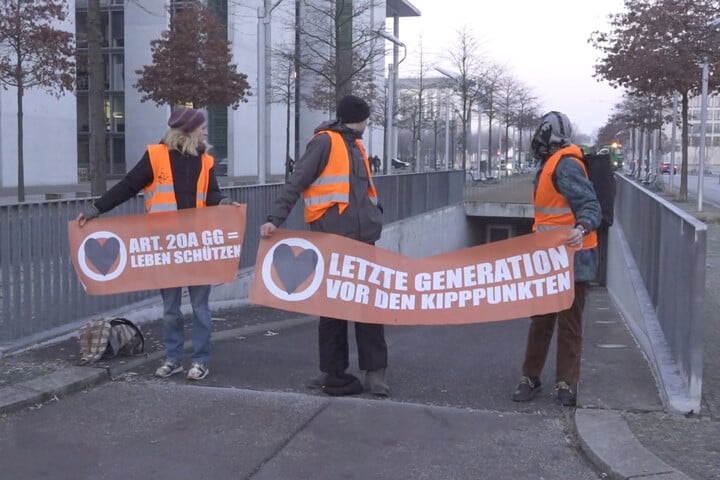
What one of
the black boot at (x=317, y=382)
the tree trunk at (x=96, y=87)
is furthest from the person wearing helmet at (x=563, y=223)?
the tree trunk at (x=96, y=87)

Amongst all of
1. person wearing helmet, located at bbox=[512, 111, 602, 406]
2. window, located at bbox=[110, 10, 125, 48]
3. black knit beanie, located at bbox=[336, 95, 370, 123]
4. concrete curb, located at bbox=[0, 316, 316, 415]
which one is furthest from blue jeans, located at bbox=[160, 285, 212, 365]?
window, located at bbox=[110, 10, 125, 48]

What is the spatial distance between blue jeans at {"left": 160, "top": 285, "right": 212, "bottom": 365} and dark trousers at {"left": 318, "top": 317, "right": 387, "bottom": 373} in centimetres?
91

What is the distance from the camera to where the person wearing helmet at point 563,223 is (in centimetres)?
505

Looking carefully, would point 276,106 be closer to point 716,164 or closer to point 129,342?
point 129,342

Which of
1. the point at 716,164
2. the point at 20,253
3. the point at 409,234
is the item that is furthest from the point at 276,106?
the point at 716,164

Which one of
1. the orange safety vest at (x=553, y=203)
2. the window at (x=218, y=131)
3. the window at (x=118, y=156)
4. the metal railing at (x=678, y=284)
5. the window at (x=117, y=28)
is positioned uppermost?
the window at (x=117, y=28)

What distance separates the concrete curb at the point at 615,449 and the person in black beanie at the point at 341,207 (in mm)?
1363

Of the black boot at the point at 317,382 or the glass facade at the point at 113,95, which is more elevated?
the glass facade at the point at 113,95

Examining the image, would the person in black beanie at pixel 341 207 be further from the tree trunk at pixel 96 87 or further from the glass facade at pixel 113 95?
the glass facade at pixel 113 95

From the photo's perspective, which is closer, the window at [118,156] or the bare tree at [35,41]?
the bare tree at [35,41]

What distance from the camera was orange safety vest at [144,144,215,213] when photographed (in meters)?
5.79

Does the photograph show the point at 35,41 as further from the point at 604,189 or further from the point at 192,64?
the point at 604,189

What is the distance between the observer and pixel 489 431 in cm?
482

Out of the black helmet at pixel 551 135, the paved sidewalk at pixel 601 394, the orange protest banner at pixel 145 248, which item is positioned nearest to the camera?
the paved sidewalk at pixel 601 394
